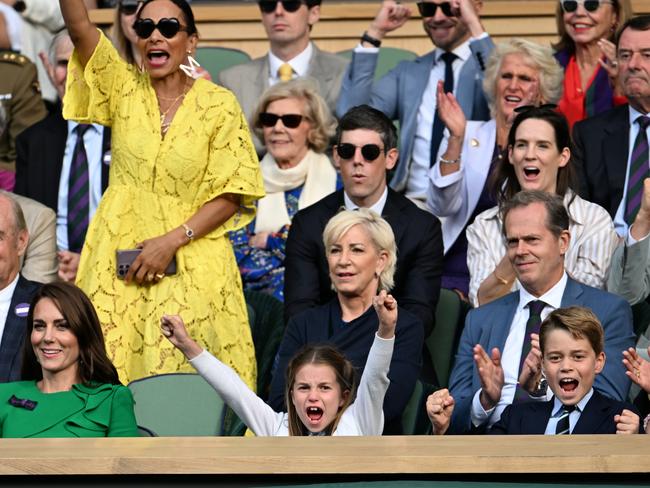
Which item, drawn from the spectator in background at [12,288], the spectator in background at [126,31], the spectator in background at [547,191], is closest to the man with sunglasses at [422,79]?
the spectator in background at [547,191]

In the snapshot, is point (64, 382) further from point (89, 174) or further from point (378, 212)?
point (89, 174)

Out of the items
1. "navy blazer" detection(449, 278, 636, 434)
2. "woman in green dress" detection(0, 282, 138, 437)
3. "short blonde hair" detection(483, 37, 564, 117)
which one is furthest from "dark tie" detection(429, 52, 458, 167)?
"woman in green dress" detection(0, 282, 138, 437)

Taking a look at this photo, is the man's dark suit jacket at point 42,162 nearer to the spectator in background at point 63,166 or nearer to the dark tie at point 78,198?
the spectator in background at point 63,166

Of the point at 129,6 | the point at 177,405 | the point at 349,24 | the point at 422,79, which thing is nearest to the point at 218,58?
the point at 349,24

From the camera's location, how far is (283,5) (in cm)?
811

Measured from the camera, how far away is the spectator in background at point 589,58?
766 cm

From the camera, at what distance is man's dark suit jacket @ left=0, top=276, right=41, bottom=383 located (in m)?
5.97

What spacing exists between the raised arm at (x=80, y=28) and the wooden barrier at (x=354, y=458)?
2188mm

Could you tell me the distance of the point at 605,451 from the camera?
3.94 meters

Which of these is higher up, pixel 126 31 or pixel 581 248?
pixel 126 31

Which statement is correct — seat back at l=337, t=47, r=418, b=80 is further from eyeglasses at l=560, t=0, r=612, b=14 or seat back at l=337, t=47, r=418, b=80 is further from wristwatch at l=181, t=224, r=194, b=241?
wristwatch at l=181, t=224, r=194, b=241

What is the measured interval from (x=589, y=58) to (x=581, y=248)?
1661mm

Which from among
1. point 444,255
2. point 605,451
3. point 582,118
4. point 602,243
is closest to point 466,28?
point 582,118

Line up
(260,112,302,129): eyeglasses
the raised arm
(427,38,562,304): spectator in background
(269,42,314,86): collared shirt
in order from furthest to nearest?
(269,42,314,86): collared shirt, (260,112,302,129): eyeglasses, (427,38,562,304): spectator in background, the raised arm
